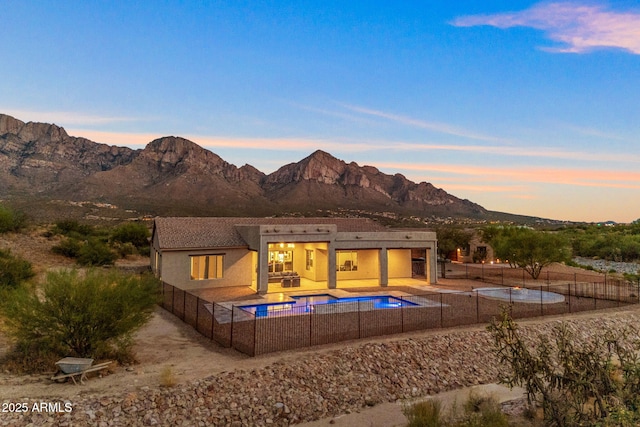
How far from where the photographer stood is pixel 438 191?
12525cm

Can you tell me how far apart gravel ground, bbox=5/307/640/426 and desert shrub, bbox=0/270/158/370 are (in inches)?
91.0

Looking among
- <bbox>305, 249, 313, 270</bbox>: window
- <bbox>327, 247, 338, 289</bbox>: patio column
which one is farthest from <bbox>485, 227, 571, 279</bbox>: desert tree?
<bbox>305, 249, 313, 270</bbox>: window

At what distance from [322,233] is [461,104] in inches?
982

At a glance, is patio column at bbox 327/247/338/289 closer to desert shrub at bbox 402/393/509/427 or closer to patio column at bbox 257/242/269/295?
patio column at bbox 257/242/269/295

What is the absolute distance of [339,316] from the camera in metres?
16.8

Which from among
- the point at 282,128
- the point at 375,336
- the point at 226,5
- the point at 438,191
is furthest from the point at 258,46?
the point at 438,191

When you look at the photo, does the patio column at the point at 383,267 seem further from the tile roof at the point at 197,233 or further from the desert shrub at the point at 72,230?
the desert shrub at the point at 72,230

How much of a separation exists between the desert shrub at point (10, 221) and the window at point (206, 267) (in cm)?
2107

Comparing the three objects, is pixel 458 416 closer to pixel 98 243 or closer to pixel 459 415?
pixel 459 415

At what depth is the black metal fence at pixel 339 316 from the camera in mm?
13523

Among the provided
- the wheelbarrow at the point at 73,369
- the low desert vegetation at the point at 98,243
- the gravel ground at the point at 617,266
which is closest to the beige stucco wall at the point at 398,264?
the gravel ground at the point at 617,266

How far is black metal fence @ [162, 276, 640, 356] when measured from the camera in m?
13.5

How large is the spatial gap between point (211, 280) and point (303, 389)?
1541cm

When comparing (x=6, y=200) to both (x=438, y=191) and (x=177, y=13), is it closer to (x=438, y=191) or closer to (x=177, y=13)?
(x=177, y=13)
